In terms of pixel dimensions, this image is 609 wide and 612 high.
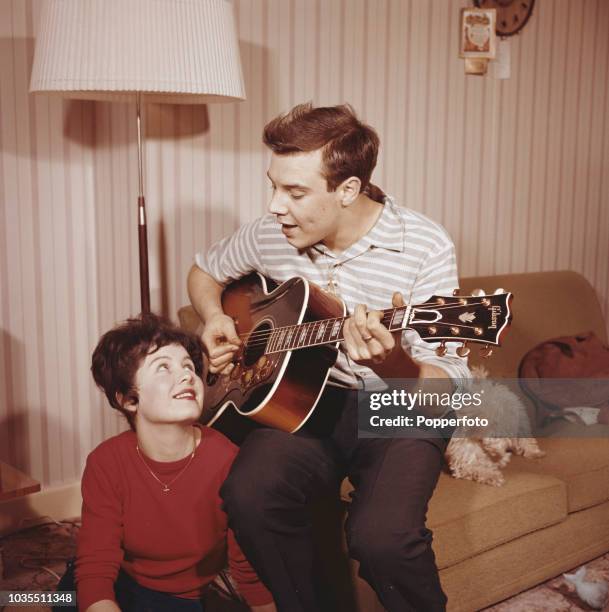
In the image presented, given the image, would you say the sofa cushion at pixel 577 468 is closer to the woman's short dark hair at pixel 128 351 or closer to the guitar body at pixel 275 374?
the guitar body at pixel 275 374

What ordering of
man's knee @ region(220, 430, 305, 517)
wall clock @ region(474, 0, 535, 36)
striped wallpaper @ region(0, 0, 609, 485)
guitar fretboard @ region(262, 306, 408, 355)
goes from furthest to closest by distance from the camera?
wall clock @ region(474, 0, 535, 36)
striped wallpaper @ region(0, 0, 609, 485)
man's knee @ region(220, 430, 305, 517)
guitar fretboard @ region(262, 306, 408, 355)

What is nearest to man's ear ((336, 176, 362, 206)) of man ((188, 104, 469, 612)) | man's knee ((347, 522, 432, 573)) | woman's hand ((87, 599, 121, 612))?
man ((188, 104, 469, 612))

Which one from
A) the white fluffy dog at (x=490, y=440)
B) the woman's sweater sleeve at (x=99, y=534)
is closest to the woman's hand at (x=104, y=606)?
the woman's sweater sleeve at (x=99, y=534)

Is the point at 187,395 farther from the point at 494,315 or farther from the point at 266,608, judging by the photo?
the point at 494,315

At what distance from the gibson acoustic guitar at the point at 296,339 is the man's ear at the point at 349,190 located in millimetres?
223

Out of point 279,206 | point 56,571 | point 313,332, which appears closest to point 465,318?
point 313,332

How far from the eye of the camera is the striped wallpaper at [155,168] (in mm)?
2371

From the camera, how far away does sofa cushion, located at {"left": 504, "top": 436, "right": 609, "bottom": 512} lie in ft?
7.02

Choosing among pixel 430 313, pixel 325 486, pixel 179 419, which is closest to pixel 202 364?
pixel 179 419

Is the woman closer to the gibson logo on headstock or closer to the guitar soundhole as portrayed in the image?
the guitar soundhole

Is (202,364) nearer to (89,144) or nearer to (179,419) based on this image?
(179,419)

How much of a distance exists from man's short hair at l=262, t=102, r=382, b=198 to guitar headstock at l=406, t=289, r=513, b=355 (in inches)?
18.9

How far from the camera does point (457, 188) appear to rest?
3.12 metres

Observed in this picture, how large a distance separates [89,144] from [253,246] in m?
0.78
